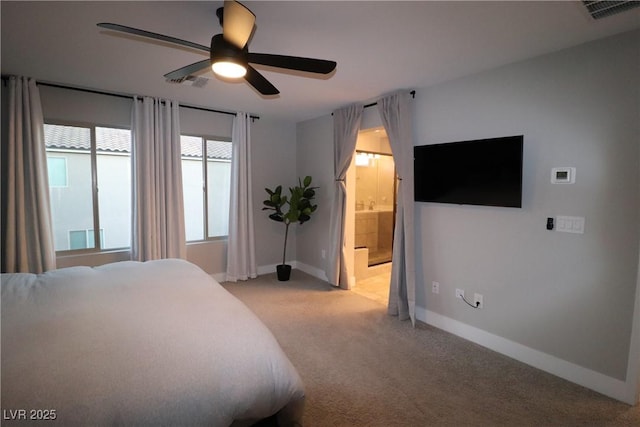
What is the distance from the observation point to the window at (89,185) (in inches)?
133

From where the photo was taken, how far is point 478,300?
2.80 m

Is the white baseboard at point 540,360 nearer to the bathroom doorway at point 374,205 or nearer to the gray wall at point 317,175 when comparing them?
the bathroom doorway at point 374,205

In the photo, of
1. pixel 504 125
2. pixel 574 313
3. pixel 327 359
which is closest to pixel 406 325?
pixel 327 359

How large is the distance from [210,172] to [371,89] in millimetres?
2600

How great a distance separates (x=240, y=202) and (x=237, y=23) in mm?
3099

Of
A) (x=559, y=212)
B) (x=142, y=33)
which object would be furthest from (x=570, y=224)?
(x=142, y=33)

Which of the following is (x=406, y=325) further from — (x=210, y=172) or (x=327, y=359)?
(x=210, y=172)

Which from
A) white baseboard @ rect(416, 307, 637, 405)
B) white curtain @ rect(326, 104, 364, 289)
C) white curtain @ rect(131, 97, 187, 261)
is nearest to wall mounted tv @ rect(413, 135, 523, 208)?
white curtain @ rect(326, 104, 364, 289)

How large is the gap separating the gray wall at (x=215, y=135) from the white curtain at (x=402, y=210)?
2.07m

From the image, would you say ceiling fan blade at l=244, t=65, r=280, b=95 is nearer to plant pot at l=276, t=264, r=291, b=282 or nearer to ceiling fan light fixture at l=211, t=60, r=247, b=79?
ceiling fan light fixture at l=211, t=60, r=247, b=79

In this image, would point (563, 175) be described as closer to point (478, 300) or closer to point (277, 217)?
point (478, 300)

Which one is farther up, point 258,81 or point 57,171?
point 258,81

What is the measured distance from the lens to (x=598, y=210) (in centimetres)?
211

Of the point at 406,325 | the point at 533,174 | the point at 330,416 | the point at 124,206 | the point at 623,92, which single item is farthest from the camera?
the point at 124,206
